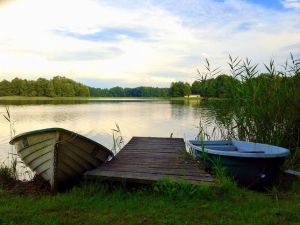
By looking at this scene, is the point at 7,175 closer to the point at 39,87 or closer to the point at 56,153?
the point at 56,153

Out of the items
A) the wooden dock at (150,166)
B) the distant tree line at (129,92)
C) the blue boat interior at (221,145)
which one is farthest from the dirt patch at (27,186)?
the distant tree line at (129,92)

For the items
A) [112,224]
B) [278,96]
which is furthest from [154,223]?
[278,96]

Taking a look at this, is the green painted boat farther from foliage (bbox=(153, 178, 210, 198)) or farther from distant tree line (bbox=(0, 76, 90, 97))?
distant tree line (bbox=(0, 76, 90, 97))

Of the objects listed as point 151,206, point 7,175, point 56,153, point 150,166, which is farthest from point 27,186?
point 151,206

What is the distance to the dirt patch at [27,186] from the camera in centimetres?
594

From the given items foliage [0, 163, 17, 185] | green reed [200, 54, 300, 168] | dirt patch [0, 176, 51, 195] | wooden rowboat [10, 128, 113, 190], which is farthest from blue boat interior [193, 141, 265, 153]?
foliage [0, 163, 17, 185]

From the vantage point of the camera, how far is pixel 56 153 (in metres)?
5.77

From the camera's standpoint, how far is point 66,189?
6.11m

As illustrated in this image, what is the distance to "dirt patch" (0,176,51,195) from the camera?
594cm

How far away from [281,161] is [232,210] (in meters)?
1.73

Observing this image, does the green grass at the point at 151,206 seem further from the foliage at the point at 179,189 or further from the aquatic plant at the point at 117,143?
the aquatic plant at the point at 117,143

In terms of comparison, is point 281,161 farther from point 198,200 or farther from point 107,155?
point 107,155

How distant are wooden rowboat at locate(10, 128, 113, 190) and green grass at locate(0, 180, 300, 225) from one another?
42cm

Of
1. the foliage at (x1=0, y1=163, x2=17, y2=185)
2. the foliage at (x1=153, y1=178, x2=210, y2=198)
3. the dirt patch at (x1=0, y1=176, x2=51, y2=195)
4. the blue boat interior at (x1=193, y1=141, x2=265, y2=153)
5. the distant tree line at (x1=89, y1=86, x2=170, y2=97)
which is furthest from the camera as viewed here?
the distant tree line at (x1=89, y1=86, x2=170, y2=97)
